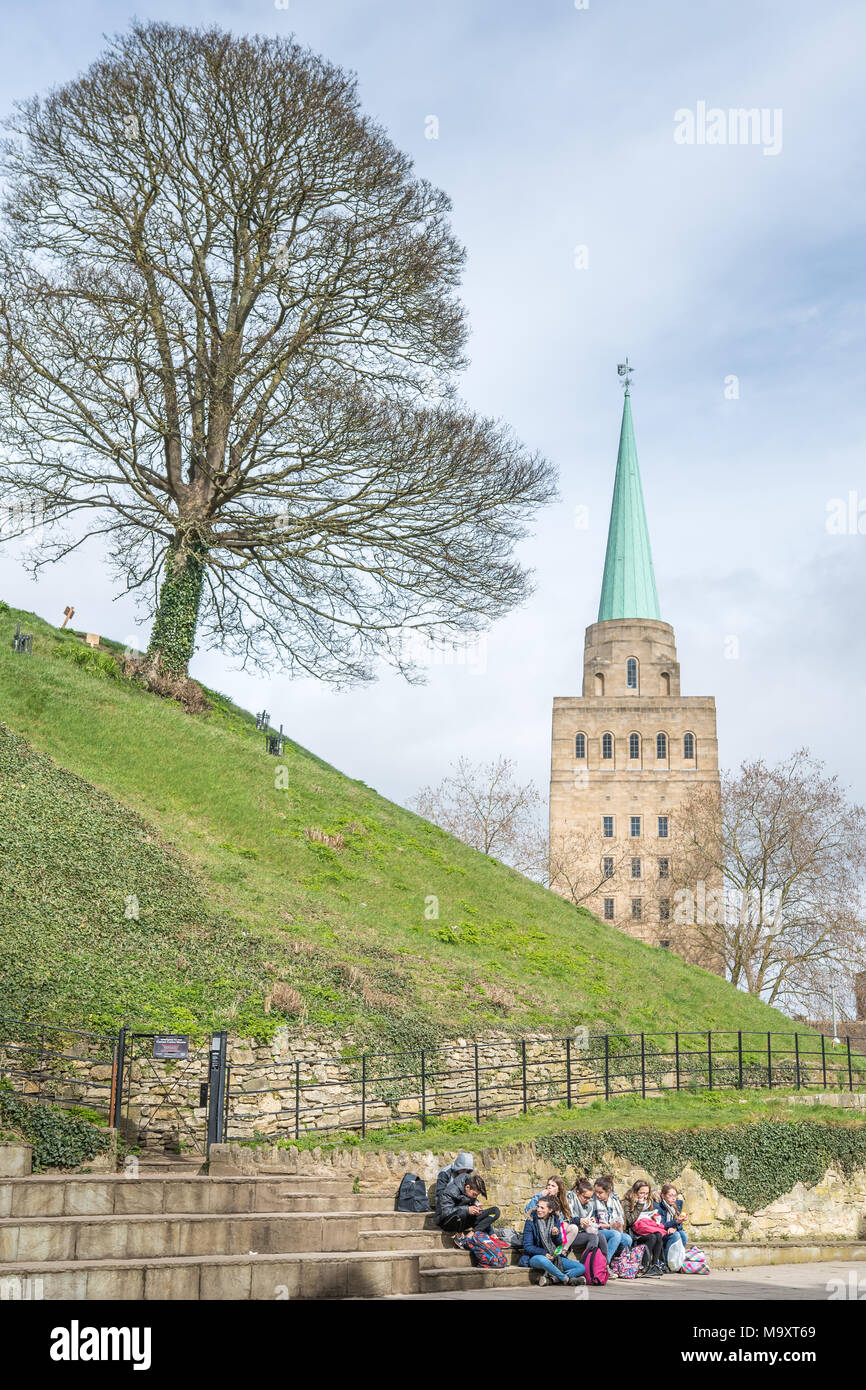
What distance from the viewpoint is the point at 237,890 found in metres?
22.6

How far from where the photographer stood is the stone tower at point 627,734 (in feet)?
236

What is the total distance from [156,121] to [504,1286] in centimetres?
2836

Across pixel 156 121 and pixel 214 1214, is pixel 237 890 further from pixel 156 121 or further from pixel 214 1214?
pixel 156 121

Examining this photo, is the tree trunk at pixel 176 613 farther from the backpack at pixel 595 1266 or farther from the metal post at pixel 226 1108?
the backpack at pixel 595 1266

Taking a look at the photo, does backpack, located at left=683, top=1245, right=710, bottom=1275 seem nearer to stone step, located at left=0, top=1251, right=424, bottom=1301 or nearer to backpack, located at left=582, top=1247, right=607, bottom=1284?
backpack, located at left=582, top=1247, right=607, bottom=1284

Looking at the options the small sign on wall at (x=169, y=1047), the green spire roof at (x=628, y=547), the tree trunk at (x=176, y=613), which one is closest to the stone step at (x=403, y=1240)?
the small sign on wall at (x=169, y=1047)

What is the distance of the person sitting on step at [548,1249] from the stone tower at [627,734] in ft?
171

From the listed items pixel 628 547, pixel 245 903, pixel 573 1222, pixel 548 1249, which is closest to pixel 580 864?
pixel 628 547

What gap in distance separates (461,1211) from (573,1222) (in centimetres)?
177

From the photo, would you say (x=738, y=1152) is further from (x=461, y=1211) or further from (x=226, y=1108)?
(x=226, y=1108)

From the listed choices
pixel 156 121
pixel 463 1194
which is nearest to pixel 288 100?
pixel 156 121

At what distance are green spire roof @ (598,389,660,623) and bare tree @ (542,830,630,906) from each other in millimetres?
16133

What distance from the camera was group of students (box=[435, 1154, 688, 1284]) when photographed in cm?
1267

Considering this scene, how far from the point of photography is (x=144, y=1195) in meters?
11.1
